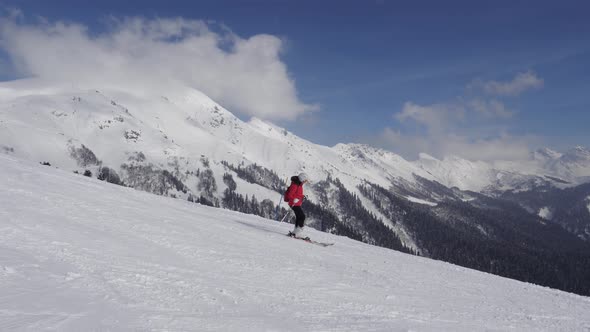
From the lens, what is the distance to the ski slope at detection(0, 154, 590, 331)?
21.1 feet

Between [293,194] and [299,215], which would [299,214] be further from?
Answer: [293,194]

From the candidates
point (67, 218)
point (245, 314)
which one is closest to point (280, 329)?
point (245, 314)

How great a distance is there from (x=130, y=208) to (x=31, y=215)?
5.77 meters

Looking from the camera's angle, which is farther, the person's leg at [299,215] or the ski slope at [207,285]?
the person's leg at [299,215]

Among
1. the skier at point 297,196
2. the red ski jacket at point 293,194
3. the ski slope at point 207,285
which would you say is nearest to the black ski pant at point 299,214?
the skier at point 297,196

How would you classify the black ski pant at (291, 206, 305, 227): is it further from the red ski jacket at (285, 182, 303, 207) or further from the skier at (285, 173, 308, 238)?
the red ski jacket at (285, 182, 303, 207)

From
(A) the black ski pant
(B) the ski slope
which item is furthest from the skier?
(B) the ski slope

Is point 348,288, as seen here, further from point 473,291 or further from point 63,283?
point 63,283

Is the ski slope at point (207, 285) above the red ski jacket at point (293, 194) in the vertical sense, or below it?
below

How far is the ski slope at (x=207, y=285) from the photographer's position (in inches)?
254

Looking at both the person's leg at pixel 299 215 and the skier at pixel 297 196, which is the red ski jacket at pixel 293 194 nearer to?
the skier at pixel 297 196

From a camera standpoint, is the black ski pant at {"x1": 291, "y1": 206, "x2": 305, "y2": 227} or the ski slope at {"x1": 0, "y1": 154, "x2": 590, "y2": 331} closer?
the ski slope at {"x1": 0, "y1": 154, "x2": 590, "y2": 331}

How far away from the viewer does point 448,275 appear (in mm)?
15094

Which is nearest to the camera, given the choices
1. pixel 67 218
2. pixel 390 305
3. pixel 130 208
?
pixel 390 305
